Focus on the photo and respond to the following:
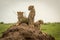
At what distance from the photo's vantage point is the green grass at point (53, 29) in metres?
2.56

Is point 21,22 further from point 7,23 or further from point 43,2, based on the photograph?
point 43,2

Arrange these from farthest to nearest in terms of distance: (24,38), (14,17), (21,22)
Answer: (14,17)
(21,22)
(24,38)

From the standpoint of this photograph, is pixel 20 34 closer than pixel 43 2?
Yes

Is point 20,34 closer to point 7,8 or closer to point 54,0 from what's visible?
point 7,8

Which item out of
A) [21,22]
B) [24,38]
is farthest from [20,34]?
[21,22]

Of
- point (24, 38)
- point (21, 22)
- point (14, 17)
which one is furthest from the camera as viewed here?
point (14, 17)

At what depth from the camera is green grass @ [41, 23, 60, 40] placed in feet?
8.38

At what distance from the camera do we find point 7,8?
2662mm

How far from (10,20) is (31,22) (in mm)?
367

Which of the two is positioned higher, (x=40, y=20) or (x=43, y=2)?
(x=43, y=2)

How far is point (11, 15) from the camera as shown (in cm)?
265

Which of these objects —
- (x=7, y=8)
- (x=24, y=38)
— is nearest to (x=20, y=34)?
(x=24, y=38)

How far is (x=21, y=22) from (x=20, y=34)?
0.51 meters

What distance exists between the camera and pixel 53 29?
264 centimetres
